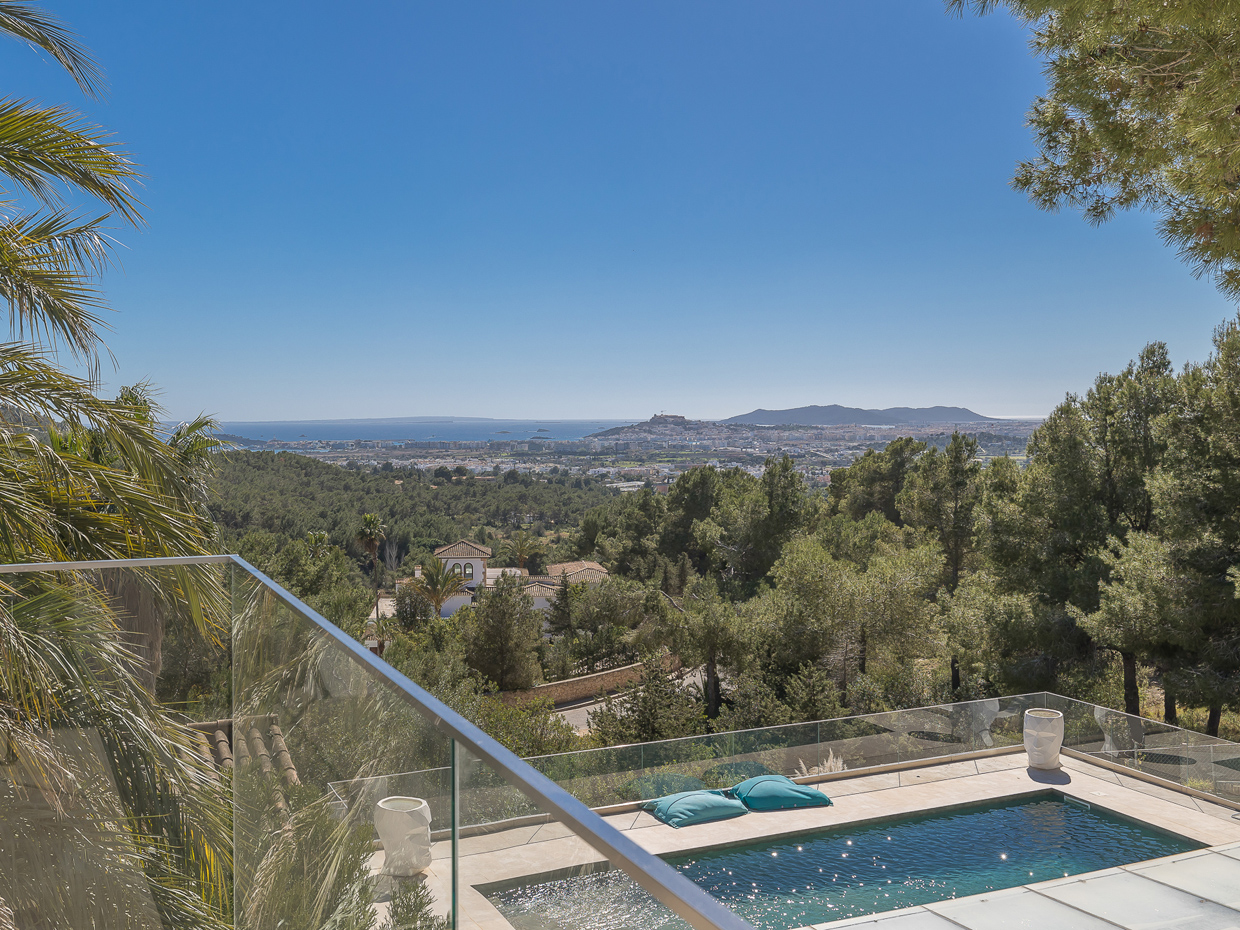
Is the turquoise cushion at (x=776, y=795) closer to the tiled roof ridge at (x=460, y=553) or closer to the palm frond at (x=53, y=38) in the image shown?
the palm frond at (x=53, y=38)

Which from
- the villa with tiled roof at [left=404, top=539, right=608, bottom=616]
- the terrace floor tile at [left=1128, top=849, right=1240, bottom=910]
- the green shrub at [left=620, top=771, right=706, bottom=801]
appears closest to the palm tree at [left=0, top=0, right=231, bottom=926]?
the green shrub at [left=620, top=771, right=706, bottom=801]

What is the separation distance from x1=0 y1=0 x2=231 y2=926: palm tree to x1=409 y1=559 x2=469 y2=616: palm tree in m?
23.1

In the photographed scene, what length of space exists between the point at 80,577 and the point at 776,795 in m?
9.01

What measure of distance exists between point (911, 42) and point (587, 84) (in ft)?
39.7

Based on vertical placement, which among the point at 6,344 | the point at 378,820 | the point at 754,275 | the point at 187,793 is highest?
the point at 754,275

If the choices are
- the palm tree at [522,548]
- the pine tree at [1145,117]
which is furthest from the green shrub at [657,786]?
the palm tree at [522,548]

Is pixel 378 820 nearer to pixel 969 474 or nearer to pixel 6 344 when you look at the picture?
pixel 6 344

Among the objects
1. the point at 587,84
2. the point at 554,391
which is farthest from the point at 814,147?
the point at 554,391

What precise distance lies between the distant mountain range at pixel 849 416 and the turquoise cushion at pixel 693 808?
53.5 meters

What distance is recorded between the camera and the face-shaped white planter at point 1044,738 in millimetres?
10789

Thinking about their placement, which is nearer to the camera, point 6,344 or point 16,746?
point 16,746

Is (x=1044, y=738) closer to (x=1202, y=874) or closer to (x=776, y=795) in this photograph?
(x=1202, y=874)

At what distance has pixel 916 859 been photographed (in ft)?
30.3

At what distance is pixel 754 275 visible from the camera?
47.7 meters
